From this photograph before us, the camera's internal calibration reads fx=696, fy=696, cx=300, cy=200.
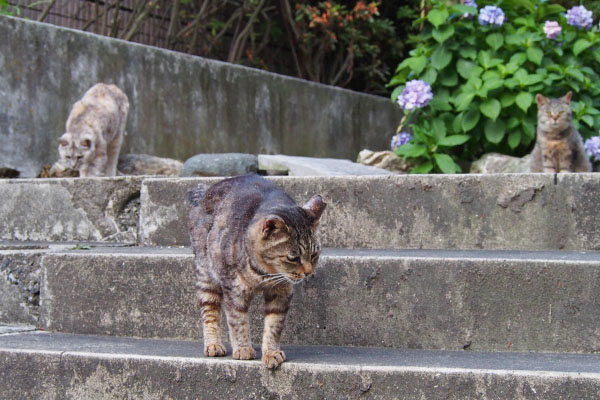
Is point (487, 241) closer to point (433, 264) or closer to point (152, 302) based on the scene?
point (433, 264)

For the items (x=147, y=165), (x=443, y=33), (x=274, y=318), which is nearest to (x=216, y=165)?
(x=147, y=165)

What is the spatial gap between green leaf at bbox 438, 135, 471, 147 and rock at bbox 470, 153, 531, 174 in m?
0.23

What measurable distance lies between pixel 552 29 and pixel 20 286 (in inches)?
169

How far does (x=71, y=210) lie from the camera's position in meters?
3.82

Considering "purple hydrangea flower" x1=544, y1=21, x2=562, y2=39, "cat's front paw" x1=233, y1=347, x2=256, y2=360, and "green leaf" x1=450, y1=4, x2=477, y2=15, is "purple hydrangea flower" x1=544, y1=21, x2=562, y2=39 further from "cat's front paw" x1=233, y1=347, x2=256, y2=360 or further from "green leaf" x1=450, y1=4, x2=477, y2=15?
"cat's front paw" x1=233, y1=347, x2=256, y2=360

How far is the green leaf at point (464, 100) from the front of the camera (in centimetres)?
510

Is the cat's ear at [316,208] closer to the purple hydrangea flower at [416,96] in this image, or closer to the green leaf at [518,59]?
the purple hydrangea flower at [416,96]

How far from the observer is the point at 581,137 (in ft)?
17.9

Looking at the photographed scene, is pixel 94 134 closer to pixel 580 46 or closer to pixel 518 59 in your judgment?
pixel 518 59

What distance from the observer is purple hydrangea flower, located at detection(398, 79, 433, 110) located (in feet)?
17.3

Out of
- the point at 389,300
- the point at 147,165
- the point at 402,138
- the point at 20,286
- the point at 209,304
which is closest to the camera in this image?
the point at 209,304

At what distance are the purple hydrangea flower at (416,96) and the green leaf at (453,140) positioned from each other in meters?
0.31

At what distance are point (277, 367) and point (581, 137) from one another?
402cm

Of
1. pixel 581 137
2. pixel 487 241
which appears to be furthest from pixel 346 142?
pixel 487 241
